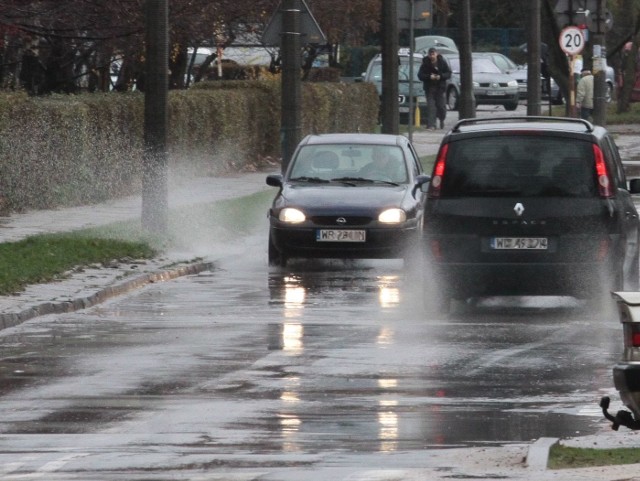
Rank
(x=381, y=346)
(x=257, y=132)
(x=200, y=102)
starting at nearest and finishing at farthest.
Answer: (x=381, y=346), (x=200, y=102), (x=257, y=132)

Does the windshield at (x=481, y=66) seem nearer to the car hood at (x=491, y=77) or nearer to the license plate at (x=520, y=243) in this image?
the car hood at (x=491, y=77)

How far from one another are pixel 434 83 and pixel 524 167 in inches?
1376

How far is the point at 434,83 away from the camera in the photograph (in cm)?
5022

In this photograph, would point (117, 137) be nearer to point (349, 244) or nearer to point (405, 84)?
point (349, 244)

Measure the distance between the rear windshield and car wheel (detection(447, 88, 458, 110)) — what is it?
146 feet

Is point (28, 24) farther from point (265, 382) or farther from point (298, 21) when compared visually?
point (265, 382)

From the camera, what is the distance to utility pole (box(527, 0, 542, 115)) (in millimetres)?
43125

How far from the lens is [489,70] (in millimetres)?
61688


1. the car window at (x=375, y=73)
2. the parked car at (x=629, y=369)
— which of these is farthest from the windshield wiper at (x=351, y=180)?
the car window at (x=375, y=73)

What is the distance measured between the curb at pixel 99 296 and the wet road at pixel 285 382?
0.15 meters

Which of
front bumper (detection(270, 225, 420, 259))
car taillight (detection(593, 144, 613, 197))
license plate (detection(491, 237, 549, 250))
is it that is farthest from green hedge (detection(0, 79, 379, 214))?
car taillight (detection(593, 144, 613, 197))

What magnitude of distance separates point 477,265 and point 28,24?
1281 cm

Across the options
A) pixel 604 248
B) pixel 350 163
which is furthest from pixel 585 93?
pixel 604 248

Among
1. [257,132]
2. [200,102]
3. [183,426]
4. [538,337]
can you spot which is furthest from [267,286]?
[257,132]
